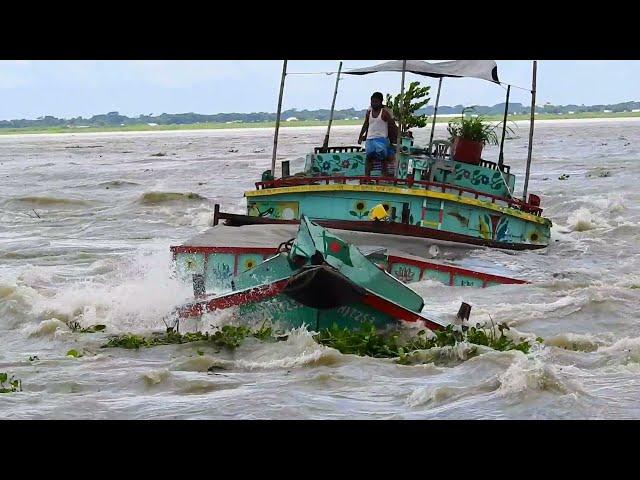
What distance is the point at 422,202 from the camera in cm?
1395

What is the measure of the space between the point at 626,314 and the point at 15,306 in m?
7.11

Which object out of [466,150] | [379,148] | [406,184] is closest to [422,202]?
[406,184]

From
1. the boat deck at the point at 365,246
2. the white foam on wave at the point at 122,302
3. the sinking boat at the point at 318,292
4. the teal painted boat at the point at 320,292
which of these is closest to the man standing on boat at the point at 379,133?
the boat deck at the point at 365,246

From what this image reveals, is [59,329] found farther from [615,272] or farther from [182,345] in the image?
[615,272]

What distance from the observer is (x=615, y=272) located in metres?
14.2

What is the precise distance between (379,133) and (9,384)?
8.31 m

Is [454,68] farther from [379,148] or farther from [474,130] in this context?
[379,148]

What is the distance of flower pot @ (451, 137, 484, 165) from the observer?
15.8m
